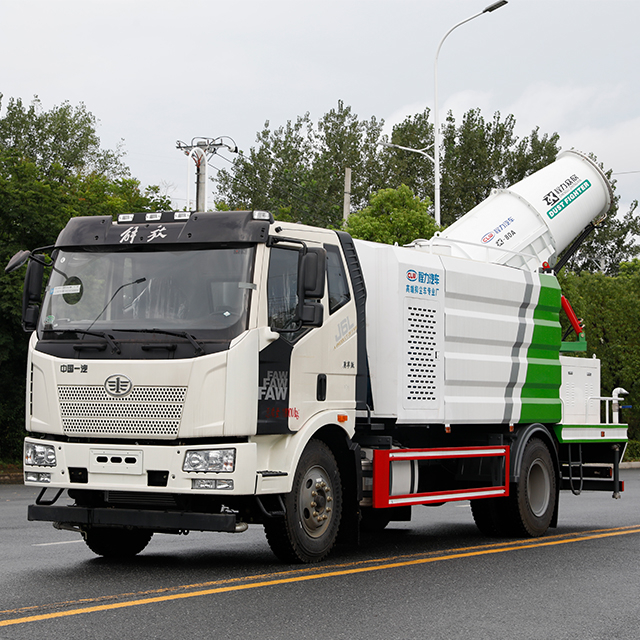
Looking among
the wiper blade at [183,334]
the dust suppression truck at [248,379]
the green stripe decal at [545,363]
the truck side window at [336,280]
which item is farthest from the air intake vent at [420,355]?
the wiper blade at [183,334]

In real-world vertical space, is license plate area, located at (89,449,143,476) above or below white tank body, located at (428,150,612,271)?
below

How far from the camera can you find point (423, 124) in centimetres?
5772

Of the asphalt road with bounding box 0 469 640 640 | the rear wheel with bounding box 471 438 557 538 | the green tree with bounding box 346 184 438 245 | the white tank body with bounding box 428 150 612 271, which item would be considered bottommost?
the asphalt road with bounding box 0 469 640 640

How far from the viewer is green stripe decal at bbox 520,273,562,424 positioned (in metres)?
12.1

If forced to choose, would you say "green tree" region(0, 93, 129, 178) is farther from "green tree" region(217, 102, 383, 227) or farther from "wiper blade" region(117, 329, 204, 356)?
"wiper blade" region(117, 329, 204, 356)

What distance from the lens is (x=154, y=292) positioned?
862 cm

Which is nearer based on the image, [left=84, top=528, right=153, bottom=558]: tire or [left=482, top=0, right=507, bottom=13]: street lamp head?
[left=84, top=528, right=153, bottom=558]: tire

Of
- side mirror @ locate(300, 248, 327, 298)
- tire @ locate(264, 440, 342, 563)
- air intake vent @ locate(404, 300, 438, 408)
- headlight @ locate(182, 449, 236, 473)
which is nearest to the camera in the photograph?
headlight @ locate(182, 449, 236, 473)

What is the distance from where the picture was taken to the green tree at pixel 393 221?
2923cm

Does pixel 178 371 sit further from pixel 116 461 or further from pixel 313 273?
pixel 313 273

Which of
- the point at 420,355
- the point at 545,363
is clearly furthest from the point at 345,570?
the point at 545,363

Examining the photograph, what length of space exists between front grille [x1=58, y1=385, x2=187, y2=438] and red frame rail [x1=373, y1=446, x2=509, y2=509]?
7.49ft

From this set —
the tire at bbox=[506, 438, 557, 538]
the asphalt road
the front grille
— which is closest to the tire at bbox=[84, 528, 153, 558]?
the asphalt road

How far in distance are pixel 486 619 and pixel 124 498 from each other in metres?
3.07
